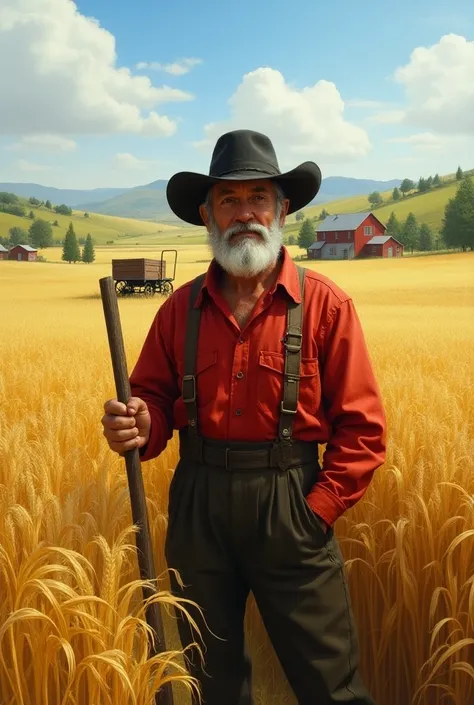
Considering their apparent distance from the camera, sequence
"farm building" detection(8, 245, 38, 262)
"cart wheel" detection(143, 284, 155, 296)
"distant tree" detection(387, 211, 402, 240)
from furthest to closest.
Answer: "distant tree" detection(387, 211, 402, 240) → "farm building" detection(8, 245, 38, 262) → "cart wheel" detection(143, 284, 155, 296)

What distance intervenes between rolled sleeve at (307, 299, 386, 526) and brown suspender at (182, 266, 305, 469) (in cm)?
15

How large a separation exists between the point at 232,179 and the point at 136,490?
1137 millimetres

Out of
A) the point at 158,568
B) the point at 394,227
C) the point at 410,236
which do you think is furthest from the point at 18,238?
the point at 158,568

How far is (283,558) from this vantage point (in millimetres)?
2346

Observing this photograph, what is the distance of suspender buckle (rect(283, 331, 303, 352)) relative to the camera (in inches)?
92.9

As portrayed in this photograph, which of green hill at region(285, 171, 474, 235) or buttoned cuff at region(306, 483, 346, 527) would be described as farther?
green hill at region(285, 171, 474, 235)

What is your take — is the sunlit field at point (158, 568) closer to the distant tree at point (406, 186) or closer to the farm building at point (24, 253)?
the farm building at point (24, 253)

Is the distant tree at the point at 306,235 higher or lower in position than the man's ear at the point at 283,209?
higher

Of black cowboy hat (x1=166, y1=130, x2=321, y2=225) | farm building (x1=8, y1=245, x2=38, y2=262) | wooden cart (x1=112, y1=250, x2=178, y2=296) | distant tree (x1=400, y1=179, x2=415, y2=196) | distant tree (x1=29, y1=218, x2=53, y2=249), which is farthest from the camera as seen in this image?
distant tree (x1=400, y1=179, x2=415, y2=196)

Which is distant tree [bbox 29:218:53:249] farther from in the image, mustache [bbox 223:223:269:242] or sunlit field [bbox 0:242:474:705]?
mustache [bbox 223:223:269:242]

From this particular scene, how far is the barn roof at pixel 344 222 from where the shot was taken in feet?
250

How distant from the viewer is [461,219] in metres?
68.9

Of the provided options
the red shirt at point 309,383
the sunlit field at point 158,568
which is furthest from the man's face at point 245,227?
the sunlit field at point 158,568

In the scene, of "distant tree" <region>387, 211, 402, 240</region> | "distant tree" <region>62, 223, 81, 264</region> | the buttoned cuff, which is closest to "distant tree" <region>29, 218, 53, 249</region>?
"distant tree" <region>62, 223, 81, 264</region>
